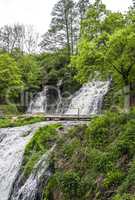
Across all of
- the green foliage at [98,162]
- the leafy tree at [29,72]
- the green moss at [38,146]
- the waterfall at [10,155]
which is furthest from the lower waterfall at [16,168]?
the leafy tree at [29,72]

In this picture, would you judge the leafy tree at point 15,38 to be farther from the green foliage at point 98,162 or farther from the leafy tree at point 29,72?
the green foliage at point 98,162

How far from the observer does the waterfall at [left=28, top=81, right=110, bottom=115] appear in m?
30.2

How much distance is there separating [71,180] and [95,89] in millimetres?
22999

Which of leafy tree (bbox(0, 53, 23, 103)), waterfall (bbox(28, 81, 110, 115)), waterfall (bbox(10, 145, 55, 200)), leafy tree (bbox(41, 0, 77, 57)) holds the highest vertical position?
leafy tree (bbox(41, 0, 77, 57))

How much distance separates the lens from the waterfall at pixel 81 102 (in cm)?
3022

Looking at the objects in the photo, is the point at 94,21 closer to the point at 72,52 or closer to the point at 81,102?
the point at 81,102

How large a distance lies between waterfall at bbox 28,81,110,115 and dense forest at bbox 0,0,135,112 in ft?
4.91

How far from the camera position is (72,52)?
45.0 meters

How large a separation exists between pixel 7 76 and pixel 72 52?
33.1ft

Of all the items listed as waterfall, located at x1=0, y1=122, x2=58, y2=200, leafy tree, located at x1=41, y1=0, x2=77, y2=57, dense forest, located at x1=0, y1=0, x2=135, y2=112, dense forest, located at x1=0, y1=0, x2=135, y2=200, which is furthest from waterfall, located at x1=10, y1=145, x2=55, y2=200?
leafy tree, located at x1=41, y1=0, x2=77, y2=57

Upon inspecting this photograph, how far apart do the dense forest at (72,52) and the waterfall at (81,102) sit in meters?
1.50

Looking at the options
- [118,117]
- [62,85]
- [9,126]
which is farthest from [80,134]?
[62,85]

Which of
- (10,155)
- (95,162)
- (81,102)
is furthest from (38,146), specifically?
(81,102)

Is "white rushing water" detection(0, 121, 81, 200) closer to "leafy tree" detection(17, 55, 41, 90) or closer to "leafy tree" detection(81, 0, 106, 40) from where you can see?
"leafy tree" detection(81, 0, 106, 40)
